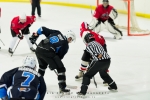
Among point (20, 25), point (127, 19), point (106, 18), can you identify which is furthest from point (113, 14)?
point (20, 25)

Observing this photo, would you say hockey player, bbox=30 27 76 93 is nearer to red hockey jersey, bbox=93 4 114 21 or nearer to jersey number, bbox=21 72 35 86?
jersey number, bbox=21 72 35 86

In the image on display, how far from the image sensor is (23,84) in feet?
9.77

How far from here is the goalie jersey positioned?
296 centimetres

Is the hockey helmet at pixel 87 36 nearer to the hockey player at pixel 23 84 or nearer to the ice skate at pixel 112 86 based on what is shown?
the ice skate at pixel 112 86

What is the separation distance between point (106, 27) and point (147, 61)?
74.6 inches

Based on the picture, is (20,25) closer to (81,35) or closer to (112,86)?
(81,35)

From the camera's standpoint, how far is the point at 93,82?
482 cm

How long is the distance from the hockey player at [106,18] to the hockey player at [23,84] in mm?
4204

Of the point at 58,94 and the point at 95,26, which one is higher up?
the point at 95,26

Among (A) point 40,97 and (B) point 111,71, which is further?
(B) point 111,71

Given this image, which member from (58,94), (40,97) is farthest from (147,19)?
(40,97)

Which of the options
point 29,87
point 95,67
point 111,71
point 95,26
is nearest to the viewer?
point 29,87

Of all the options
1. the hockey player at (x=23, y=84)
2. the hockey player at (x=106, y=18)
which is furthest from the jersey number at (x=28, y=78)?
the hockey player at (x=106, y=18)

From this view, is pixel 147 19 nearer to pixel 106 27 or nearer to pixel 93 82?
pixel 106 27
